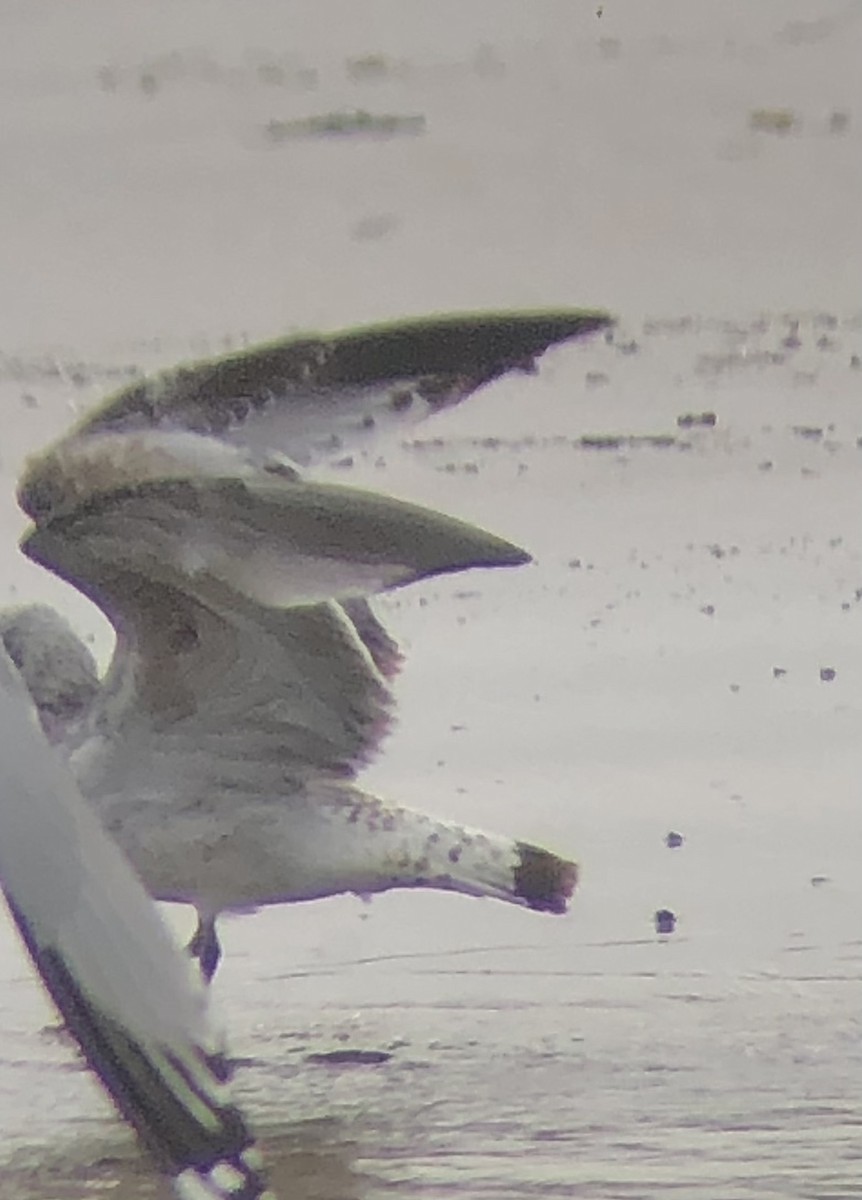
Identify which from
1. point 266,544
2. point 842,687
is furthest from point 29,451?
point 842,687

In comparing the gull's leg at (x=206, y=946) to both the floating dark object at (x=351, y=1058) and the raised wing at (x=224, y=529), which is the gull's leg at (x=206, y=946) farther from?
the raised wing at (x=224, y=529)

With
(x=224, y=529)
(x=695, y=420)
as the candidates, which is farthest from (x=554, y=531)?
(x=224, y=529)

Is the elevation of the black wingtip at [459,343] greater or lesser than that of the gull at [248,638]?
greater

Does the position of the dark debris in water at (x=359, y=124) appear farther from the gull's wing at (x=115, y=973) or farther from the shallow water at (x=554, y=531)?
the gull's wing at (x=115, y=973)

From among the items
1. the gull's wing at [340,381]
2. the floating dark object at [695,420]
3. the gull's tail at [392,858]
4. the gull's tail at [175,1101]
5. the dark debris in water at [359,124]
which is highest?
the dark debris in water at [359,124]

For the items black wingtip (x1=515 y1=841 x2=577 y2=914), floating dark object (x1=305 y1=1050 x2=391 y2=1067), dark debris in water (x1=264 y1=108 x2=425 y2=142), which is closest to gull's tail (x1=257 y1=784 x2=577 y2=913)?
black wingtip (x1=515 y1=841 x2=577 y2=914)

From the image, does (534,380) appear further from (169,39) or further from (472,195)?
(169,39)

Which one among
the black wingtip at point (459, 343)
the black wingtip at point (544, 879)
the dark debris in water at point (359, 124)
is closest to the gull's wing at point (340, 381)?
the black wingtip at point (459, 343)

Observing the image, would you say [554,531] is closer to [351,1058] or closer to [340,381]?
[340,381]

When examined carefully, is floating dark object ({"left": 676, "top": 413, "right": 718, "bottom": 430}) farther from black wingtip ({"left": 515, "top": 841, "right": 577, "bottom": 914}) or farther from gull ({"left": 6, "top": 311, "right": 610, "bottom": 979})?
black wingtip ({"left": 515, "top": 841, "right": 577, "bottom": 914})
